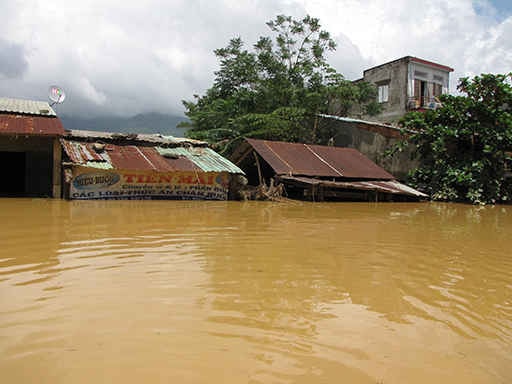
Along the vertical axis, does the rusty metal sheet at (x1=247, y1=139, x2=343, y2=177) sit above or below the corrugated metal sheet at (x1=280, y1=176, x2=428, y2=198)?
above

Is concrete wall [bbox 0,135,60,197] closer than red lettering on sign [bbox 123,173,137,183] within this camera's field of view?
No

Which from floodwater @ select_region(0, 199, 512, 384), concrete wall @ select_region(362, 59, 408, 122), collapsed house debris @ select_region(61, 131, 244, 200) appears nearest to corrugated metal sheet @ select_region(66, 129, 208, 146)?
collapsed house debris @ select_region(61, 131, 244, 200)

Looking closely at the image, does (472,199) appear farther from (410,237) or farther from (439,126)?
(410,237)

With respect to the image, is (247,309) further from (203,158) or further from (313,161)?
(313,161)

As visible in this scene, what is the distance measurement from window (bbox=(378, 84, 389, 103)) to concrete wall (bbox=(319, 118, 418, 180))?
222 inches

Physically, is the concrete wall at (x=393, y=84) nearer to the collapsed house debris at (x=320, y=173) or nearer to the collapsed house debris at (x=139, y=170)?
the collapsed house debris at (x=320, y=173)

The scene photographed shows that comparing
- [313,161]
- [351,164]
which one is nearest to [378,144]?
[351,164]

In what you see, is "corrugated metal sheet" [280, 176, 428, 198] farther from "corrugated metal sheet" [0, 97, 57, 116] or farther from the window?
the window

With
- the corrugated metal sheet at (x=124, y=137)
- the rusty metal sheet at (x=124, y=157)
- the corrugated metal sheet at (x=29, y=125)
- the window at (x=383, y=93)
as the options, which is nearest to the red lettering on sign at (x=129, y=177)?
the rusty metal sheet at (x=124, y=157)

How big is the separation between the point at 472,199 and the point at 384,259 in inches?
459

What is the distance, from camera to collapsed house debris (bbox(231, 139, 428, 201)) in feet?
42.2

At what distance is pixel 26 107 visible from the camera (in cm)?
1322

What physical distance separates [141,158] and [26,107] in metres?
4.60

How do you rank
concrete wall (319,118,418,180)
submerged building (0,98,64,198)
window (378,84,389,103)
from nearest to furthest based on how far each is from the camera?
submerged building (0,98,64,198) → concrete wall (319,118,418,180) → window (378,84,389,103)
